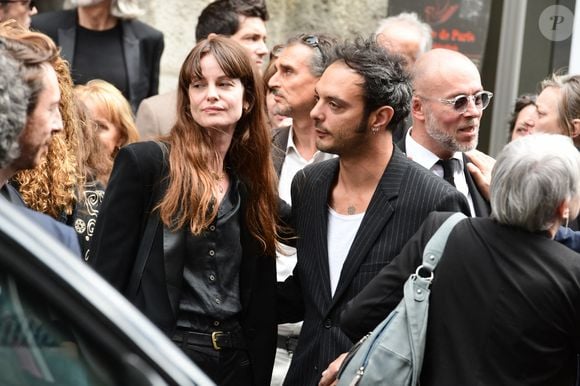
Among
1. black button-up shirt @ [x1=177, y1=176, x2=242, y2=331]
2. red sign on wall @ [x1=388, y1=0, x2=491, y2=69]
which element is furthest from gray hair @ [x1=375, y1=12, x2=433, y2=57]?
black button-up shirt @ [x1=177, y1=176, x2=242, y2=331]

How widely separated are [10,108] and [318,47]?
306 centimetres

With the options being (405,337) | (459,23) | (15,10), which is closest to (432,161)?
(405,337)

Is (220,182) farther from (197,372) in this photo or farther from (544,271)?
(197,372)

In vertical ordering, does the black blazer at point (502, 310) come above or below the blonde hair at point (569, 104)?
below

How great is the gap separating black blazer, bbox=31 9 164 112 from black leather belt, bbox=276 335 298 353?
250 centimetres

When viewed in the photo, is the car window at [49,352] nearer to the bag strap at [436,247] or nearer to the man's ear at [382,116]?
the bag strap at [436,247]

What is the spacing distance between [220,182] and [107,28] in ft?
10.1

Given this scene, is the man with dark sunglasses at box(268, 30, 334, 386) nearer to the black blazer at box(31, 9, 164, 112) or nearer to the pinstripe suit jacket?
the pinstripe suit jacket

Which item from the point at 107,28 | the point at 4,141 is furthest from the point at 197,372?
the point at 107,28

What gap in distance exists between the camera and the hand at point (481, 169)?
5.13m

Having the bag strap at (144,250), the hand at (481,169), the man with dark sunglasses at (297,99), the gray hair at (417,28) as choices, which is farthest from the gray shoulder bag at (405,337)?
the gray hair at (417,28)

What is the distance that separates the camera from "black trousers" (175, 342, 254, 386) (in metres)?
4.39

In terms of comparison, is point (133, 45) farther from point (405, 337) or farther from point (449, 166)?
point (405, 337)

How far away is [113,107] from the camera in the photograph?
19.9 feet
